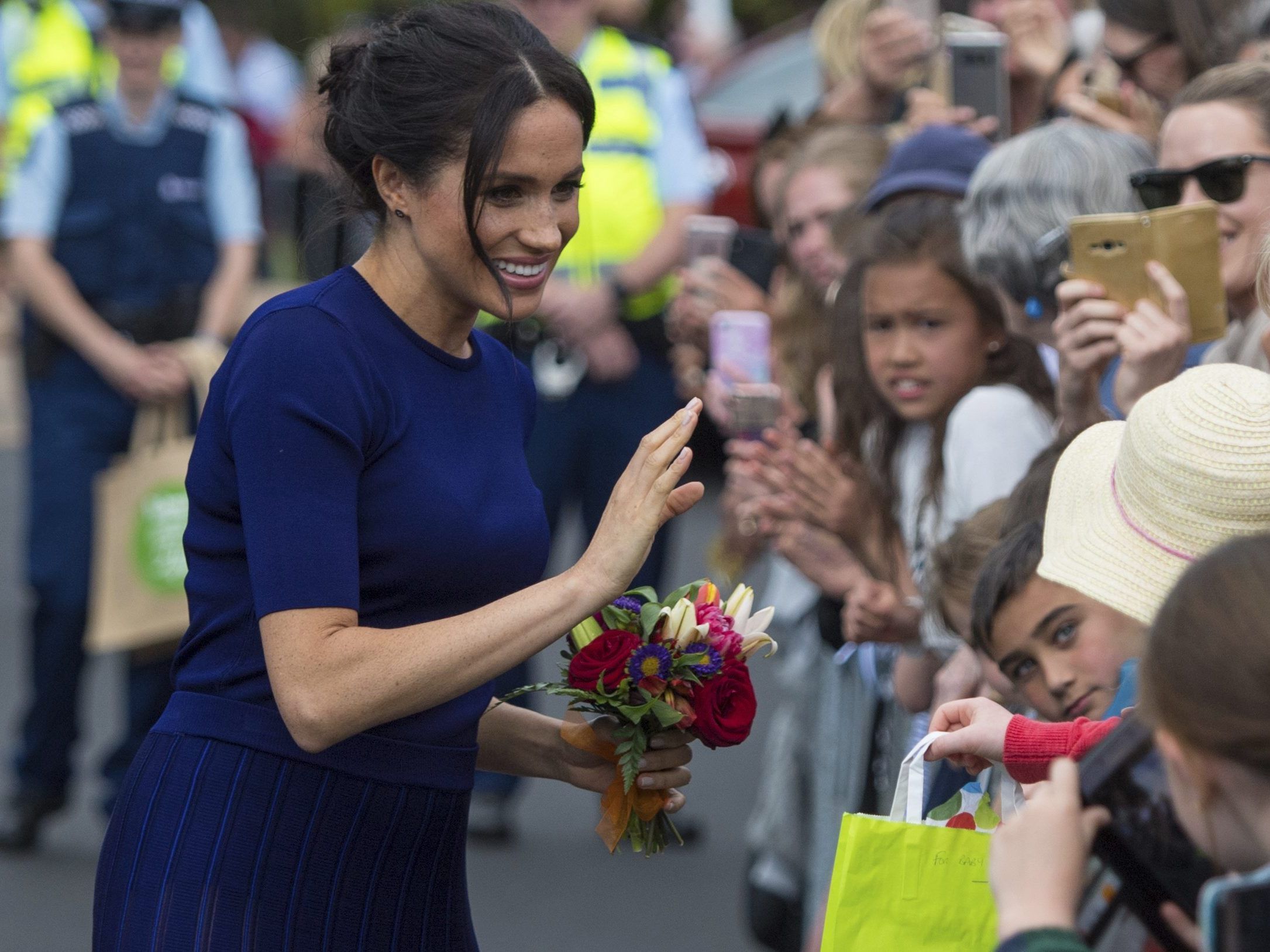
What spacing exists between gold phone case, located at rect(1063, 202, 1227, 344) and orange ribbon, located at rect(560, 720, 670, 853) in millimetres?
1229

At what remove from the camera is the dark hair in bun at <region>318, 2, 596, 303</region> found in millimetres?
2461

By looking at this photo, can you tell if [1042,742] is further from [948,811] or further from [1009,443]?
[1009,443]

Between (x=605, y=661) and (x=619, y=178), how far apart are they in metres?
3.79

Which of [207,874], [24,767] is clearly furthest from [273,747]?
[24,767]

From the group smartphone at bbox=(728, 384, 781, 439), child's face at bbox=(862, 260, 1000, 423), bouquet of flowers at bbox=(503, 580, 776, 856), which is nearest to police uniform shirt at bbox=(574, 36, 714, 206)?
smartphone at bbox=(728, 384, 781, 439)

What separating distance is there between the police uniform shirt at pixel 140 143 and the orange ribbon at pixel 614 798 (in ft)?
12.8

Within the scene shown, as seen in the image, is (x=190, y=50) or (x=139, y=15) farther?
(x=190, y=50)

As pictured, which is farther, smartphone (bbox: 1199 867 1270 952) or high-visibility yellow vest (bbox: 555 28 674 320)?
high-visibility yellow vest (bbox: 555 28 674 320)

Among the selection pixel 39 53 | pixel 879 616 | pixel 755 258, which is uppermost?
pixel 39 53

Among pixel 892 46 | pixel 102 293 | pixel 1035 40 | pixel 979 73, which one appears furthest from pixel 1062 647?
pixel 102 293

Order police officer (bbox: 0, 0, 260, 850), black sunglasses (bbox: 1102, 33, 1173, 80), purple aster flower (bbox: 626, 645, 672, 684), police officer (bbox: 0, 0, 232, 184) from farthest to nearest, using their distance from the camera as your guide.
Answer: police officer (bbox: 0, 0, 232, 184)
police officer (bbox: 0, 0, 260, 850)
black sunglasses (bbox: 1102, 33, 1173, 80)
purple aster flower (bbox: 626, 645, 672, 684)

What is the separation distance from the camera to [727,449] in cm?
412

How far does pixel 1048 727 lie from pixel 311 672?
0.92 metres

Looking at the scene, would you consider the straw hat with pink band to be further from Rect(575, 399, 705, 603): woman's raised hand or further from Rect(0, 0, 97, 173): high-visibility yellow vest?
Rect(0, 0, 97, 173): high-visibility yellow vest
